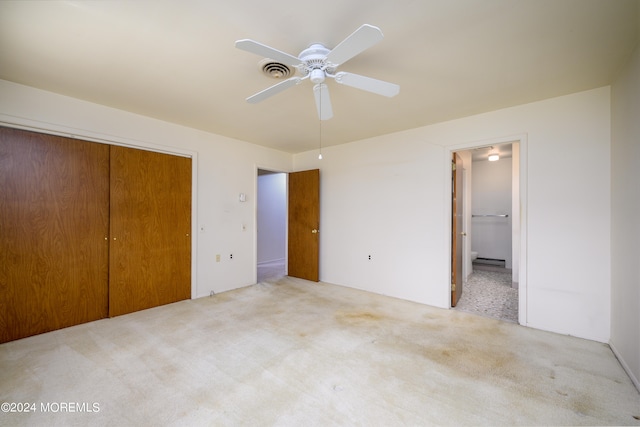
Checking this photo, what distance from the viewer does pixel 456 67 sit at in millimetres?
2145

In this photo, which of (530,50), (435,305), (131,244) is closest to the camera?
(530,50)

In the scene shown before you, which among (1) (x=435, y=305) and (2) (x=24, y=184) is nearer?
(2) (x=24, y=184)

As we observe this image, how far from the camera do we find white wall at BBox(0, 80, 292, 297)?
259cm

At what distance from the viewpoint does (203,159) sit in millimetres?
3861

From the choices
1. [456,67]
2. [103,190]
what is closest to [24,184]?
[103,190]

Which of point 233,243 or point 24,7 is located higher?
point 24,7

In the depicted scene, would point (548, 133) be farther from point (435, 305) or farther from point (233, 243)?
point (233, 243)

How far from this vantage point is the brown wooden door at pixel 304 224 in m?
4.68

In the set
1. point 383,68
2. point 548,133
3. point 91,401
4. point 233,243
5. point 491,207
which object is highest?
point 383,68

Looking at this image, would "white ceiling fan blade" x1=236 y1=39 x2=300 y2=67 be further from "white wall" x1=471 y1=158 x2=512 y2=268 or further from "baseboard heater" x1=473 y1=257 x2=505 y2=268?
"baseboard heater" x1=473 y1=257 x2=505 y2=268

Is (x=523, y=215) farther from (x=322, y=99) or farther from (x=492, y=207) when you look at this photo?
(x=492, y=207)

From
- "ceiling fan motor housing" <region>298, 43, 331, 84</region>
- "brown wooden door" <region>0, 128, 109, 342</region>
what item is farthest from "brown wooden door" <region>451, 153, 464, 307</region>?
"brown wooden door" <region>0, 128, 109, 342</region>

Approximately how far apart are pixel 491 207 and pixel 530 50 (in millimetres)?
5142

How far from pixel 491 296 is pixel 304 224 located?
10.5ft
